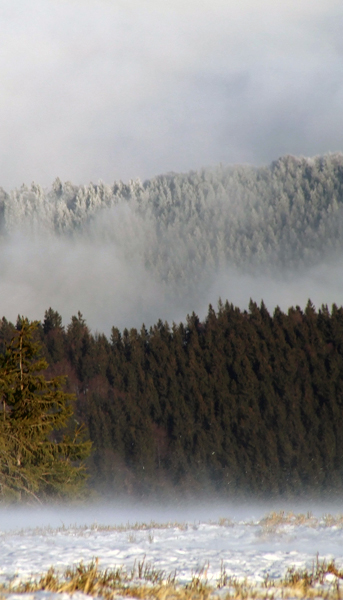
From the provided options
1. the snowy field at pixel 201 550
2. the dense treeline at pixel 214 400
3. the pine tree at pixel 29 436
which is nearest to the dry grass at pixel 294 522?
the snowy field at pixel 201 550

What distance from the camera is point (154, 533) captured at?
405 inches

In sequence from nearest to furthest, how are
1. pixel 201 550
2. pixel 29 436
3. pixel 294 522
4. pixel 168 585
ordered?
pixel 168 585 < pixel 201 550 < pixel 294 522 < pixel 29 436

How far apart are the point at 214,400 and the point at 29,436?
48.6 m

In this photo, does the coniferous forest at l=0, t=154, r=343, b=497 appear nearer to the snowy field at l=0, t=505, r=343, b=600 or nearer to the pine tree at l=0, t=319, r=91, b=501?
the pine tree at l=0, t=319, r=91, b=501

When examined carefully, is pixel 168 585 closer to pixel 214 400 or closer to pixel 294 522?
pixel 294 522

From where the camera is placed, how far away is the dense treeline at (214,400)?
5757 cm

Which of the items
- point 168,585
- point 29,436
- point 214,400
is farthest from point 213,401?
point 168,585

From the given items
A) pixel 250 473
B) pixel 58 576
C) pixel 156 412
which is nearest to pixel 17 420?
pixel 58 576

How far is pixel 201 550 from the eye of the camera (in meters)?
8.30

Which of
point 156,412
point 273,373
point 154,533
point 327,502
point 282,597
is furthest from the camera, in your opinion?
point 273,373

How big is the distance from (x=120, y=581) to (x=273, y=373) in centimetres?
6638

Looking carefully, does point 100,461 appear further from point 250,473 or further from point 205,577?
point 205,577

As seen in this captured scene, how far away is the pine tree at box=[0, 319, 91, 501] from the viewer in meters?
21.2

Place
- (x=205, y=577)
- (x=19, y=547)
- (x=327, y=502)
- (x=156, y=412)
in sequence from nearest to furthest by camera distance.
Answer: (x=205, y=577) → (x=19, y=547) → (x=327, y=502) → (x=156, y=412)
